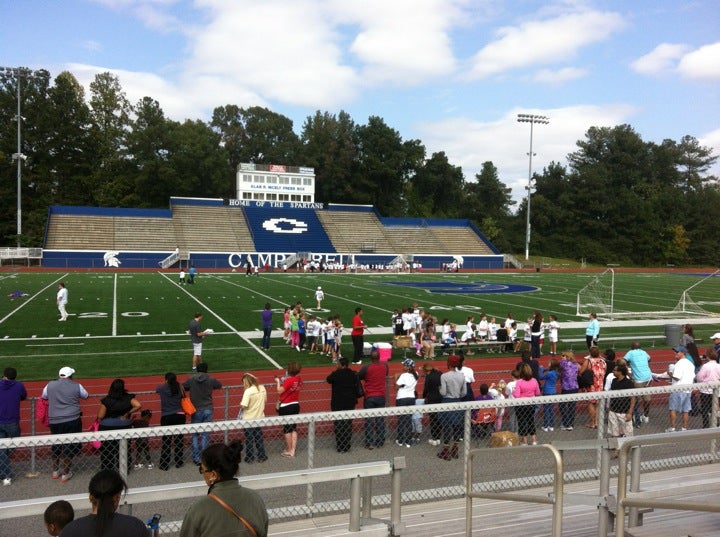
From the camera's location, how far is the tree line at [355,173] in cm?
7400

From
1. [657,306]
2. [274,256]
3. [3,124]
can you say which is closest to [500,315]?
[657,306]

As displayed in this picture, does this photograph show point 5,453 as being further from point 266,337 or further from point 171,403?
point 266,337

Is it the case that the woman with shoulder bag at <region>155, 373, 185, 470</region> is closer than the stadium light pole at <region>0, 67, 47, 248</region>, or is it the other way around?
the woman with shoulder bag at <region>155, 373, 185, 470</region>

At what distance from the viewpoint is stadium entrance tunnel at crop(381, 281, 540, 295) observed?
126ft

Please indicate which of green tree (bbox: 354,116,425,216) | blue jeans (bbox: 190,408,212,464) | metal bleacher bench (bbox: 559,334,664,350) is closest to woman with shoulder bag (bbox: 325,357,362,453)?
blue jeans (bbox: 190,408,212,464)

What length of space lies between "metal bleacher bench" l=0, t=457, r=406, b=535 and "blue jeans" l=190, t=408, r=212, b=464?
4016 mm

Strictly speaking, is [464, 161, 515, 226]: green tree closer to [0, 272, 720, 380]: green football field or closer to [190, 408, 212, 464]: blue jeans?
[0, 272, 720, 380]: green football field

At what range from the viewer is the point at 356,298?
33500mm

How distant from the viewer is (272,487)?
430 cm

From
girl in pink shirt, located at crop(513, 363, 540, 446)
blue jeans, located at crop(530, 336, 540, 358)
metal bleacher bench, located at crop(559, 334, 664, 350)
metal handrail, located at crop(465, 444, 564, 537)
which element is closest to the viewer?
metal handrail, located at crop(465, 444, 564, 537)

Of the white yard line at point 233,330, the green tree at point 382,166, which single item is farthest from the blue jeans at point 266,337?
the green tree at point 382,166

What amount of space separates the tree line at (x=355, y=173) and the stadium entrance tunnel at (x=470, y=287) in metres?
42.8

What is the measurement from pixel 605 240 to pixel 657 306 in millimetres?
57746

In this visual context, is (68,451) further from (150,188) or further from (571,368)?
(150,188)
